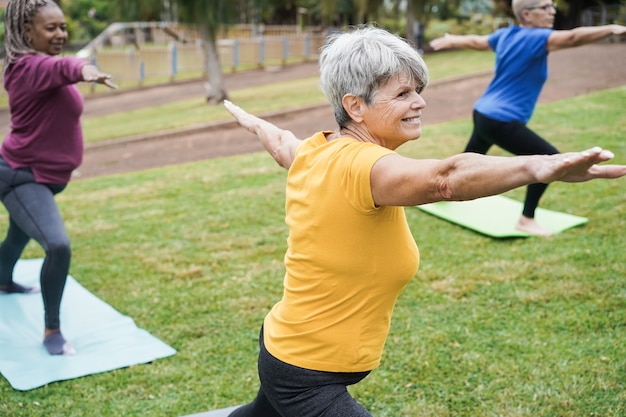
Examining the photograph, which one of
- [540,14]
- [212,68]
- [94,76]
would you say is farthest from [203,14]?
[94,76]

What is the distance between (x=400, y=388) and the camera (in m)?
3.79

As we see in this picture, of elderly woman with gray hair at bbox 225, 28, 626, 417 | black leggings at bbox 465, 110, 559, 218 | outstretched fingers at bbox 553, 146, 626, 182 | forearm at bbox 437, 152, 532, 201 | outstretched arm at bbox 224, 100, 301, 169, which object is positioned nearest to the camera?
outstretched fingers at bbox 553, 146, 626, 182

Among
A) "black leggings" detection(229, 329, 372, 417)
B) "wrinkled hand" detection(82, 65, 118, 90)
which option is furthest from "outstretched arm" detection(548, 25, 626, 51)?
"black leggings" detection(229, 329, 372, 417)

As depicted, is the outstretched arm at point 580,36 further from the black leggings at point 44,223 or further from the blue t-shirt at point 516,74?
the black leggings at point 44,223

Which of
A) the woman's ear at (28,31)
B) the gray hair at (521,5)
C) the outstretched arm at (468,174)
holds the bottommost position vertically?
the outstretched arm at (468,174)

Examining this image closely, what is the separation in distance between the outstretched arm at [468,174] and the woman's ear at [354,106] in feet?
0.86

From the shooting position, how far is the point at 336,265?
2256 mm

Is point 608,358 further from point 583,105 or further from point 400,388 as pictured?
point 583,105

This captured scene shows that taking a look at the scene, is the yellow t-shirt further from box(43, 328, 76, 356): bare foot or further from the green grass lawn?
box(43, 328, 76, 356): bare foot

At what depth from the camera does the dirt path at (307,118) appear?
1177 centimetres

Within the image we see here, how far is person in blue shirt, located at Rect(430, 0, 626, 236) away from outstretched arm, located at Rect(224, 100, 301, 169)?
325 cm

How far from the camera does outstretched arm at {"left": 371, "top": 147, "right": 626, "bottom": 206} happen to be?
1.78m

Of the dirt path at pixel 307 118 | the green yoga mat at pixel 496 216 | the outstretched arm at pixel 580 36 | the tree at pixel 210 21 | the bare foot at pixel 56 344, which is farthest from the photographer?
the tree at pixel 210 21

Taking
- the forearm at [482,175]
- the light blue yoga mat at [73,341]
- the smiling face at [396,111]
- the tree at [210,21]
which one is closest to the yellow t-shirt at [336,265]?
the smiling face at [396,111]
